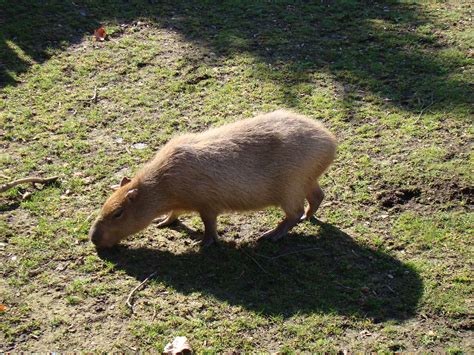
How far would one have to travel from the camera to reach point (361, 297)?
3.67 m

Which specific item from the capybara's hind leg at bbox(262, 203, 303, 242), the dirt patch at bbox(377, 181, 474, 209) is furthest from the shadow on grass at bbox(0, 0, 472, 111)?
the capybara's hind leg at bbox(262, 203, 303, 242)

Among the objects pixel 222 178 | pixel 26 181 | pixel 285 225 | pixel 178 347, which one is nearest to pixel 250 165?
pixel 222 178

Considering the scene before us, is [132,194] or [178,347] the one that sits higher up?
[132,194]

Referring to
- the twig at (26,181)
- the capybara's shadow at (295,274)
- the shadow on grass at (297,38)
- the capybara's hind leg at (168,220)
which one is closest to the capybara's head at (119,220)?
the capybara's shadow at (295,274)

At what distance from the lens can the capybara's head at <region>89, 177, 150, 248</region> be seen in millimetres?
4094

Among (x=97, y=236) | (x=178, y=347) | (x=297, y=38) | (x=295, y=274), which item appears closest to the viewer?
(x=178, y=347)

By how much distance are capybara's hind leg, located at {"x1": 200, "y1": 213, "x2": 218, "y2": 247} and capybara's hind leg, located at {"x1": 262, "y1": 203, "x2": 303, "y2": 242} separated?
0.33m

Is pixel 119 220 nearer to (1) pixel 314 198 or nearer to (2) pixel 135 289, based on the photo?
(2) pixel 135 289

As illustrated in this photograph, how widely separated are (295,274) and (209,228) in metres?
0.65

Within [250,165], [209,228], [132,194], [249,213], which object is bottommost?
[249,213]

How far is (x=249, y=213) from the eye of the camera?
14.7 feet

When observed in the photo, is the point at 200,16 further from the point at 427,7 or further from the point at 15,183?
the point at 15,183

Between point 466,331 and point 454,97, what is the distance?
2652mm

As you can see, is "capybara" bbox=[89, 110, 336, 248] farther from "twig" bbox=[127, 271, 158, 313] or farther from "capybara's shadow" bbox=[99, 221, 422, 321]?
"twig" bbox=[127, 271, 158, 313]
